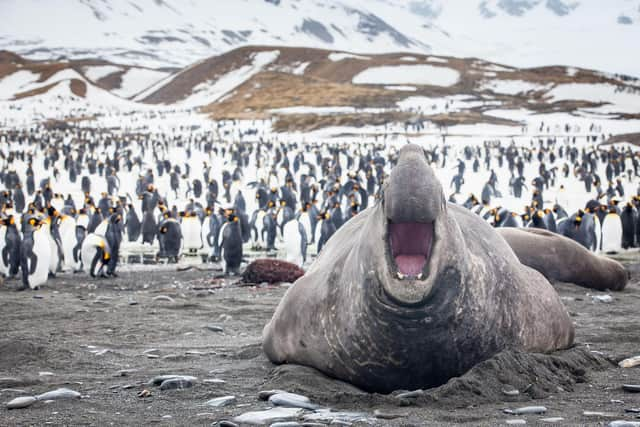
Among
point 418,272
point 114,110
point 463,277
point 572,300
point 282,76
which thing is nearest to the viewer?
point 418,272

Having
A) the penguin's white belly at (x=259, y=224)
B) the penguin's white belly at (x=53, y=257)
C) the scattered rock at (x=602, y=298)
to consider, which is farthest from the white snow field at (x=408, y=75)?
the scattered rock at (x=602, y=298)

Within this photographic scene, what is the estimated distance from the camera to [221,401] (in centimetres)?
384

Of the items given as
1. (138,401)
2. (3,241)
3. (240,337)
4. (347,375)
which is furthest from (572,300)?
(3,241)

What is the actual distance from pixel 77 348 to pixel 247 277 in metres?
5.45

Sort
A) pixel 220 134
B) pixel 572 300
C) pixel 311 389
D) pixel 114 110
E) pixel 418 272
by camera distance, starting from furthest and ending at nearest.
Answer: pixel 114 110 → pixel 220 134 → pixel 572 300 → pixel 311 389 → pixel 418 272

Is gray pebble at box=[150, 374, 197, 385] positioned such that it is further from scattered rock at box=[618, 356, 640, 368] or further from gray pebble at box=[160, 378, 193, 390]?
scattered rock at box=[618, 356, 640, 368]

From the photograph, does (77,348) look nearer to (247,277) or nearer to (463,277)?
(463,277)

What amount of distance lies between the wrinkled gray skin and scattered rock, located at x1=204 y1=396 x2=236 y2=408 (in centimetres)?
55

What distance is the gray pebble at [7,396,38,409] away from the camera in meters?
3.81

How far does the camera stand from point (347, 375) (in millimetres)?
4035

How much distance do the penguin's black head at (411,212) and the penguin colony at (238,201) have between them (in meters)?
0.44

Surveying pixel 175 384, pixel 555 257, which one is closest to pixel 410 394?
pixel 175 384

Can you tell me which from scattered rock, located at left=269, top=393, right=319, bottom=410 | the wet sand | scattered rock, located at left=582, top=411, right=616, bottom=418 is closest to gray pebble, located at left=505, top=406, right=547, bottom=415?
the wet sand

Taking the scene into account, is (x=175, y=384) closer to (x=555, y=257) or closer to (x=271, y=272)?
(x=555, y=257)
